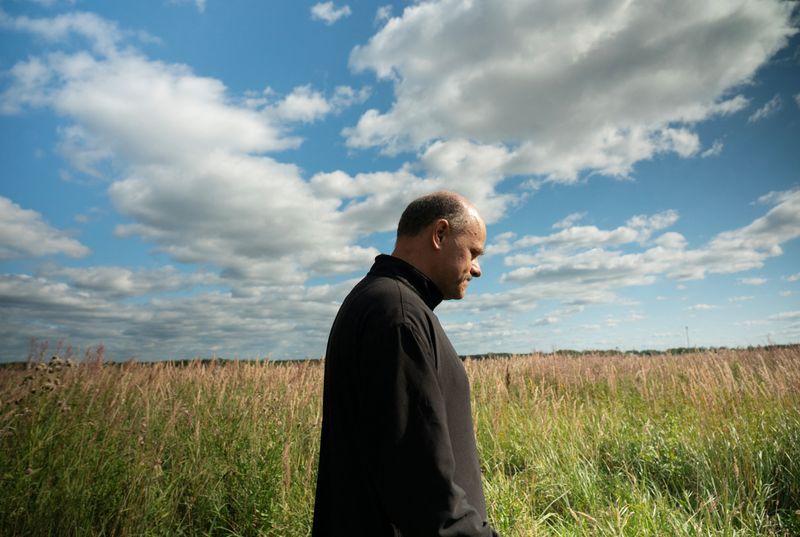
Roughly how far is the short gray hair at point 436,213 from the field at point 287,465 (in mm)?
2353

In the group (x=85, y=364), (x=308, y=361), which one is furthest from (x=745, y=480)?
(x=85, y=364)

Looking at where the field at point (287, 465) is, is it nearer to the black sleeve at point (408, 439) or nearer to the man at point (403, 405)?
the man at point (403, 405)

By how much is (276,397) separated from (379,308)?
5.35 m

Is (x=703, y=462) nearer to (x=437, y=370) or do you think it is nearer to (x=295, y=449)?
(x=295, y=449)

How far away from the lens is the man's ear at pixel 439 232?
1.97 meters

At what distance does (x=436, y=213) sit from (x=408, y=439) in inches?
37.1

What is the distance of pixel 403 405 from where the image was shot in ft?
4.72

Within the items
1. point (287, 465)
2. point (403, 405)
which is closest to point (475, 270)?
point (403, 405)

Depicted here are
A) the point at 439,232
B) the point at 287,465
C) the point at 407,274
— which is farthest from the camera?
the point at 287,465

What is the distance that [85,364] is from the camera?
6.69 metres

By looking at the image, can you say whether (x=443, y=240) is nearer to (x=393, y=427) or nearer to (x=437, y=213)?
(x=437, y=213)

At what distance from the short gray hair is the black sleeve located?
2.06 ft

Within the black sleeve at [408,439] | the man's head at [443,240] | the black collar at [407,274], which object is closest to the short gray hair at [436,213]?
the man's head at [443,240]

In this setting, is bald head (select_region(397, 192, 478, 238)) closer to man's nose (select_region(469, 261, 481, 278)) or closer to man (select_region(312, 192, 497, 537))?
man (select_region(312, 192, 497, 537))
